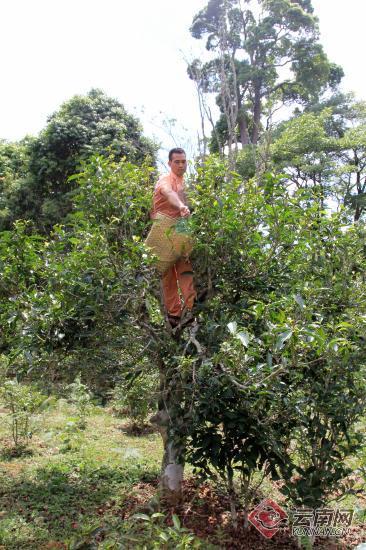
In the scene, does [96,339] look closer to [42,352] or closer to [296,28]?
[42,352]

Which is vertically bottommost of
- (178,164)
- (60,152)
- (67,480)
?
(67,480)

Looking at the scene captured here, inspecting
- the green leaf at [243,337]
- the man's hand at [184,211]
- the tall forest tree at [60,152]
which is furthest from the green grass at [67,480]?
the tall forest tree at [60,152]

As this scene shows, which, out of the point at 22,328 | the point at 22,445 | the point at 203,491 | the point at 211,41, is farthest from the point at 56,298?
the point at 211,41

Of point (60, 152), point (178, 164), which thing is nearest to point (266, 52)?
point (60, 152)

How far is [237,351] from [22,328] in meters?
1.32

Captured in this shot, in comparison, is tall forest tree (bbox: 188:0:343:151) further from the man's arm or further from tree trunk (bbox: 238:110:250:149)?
the man's arm

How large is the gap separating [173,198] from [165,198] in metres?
0.11

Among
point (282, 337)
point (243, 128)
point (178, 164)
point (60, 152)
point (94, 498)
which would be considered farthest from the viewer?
point (243, 128)

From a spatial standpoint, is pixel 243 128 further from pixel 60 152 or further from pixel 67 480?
pixel 67 480

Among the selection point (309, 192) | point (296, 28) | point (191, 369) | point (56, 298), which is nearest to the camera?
point (191, 369)

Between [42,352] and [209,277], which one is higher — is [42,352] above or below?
below

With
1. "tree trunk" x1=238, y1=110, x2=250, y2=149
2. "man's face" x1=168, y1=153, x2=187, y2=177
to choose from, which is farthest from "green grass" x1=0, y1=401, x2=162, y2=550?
"tree trunk" x1=238, y1=110, x2=250, y2=149

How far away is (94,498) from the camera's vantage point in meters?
3.50

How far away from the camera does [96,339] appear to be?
114 inches
